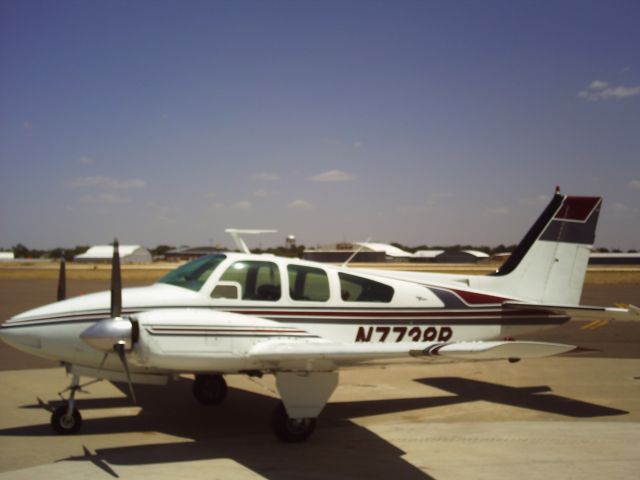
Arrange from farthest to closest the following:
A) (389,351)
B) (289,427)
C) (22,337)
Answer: (289,427) < (22,337) < (389,351)

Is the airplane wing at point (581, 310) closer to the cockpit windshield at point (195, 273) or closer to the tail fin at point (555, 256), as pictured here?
the tail fin at point (555, 256)

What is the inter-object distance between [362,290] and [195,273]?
8.03 feet

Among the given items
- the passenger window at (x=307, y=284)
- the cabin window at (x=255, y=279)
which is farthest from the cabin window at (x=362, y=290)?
the cabin window at (x=255, y=279)

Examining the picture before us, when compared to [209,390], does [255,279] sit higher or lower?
higher

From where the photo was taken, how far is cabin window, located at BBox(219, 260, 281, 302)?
795 centimetres

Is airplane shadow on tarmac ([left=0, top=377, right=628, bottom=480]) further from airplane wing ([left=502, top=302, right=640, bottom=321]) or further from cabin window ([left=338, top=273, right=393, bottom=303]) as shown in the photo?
cabin window ([left=338, top=273, right=393, bottom=303])

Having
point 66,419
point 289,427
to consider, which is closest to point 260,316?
point 289,427

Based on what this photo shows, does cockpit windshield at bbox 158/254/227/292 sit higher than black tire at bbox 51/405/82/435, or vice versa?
cockpit windshield at bbox 158/254/227/292

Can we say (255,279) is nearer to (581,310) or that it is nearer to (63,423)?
(63,423)

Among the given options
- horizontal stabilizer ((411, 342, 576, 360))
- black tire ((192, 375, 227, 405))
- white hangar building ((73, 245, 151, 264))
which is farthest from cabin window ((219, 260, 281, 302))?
white hangar building ((73, 245, 151, 264))

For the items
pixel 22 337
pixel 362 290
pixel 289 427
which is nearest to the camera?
pixel 22 337

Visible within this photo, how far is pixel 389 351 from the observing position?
6.74m

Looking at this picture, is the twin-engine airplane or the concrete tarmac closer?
the concrete tarmac

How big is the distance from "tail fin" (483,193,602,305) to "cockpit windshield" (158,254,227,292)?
485 cm
